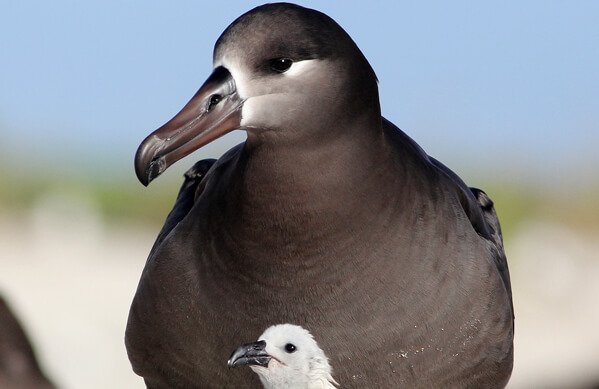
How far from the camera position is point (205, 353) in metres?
5.34

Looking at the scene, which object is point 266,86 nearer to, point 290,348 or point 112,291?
point 290,348

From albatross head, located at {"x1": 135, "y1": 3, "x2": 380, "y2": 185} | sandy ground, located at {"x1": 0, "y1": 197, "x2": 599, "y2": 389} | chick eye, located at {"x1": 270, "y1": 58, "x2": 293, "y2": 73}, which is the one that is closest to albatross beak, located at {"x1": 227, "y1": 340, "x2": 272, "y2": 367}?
albatross head, located at {"x1": 135, "y1": 3, "x2": 380, "y2": 185}

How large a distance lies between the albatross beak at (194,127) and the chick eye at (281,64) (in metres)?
0.18

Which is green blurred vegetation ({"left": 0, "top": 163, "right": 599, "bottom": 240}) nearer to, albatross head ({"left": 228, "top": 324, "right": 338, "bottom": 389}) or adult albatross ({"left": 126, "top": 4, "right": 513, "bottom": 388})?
adult albatross ({"left": 126, "top": 4, "right": 513, "bottom": 388})

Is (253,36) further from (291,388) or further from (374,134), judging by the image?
(291,388)

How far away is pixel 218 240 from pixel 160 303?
535 mm

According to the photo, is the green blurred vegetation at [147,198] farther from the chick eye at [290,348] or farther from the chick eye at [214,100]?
the chick eye at [214,100]

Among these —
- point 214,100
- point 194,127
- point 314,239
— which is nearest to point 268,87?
point 214,100

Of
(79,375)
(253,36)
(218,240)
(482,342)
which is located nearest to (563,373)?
(79,375)

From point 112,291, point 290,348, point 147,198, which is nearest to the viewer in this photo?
point 290,348

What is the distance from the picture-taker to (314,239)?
5.02 metres

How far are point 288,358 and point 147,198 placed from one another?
27.5 feet

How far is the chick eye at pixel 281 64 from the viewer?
4.69 meters

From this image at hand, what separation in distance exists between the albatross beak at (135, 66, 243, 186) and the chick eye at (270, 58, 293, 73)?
0.18 metres
